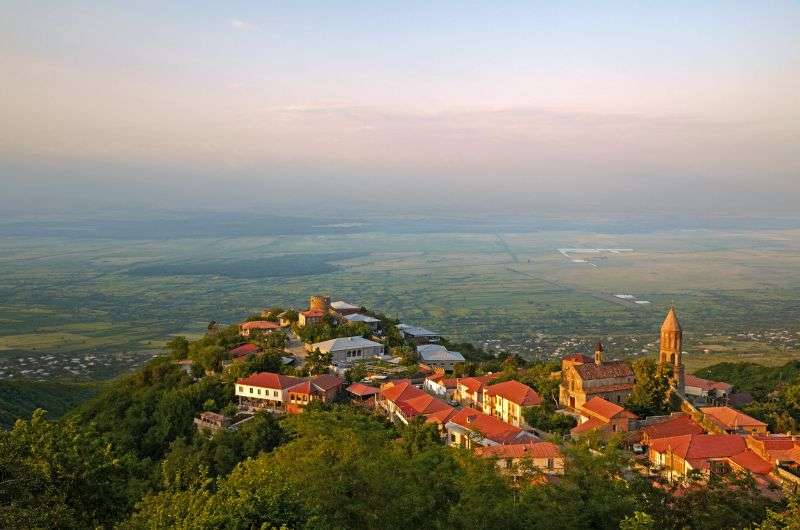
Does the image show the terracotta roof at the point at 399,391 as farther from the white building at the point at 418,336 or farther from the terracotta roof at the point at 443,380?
the white building at the point at 418,336

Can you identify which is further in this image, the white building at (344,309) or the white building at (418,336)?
the white building at (344,309)

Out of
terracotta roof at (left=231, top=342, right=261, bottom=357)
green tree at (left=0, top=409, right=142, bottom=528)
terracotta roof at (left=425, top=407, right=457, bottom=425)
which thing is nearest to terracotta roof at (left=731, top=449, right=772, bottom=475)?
terracotta roof at (left=425, top=407, right=457, bottom=425)

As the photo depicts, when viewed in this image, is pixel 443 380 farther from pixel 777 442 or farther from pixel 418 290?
pixel 418 290

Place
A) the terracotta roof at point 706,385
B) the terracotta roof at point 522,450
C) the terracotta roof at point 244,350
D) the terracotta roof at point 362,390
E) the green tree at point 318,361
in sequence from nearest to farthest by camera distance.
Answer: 1. the terracotta roof at point 522,450
2. the terracotta roof at point 362,390
3. the green tree at point 318,361
4. the terracotta roof at point 706,385
5. the terracotta roof at point 244,350

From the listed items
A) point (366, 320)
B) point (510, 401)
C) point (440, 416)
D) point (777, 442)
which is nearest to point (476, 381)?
point (510, 401)

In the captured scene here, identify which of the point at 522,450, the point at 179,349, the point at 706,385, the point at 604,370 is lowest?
the point at 706,385

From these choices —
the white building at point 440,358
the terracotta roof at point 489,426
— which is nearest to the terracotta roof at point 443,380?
the white building at point 440,358

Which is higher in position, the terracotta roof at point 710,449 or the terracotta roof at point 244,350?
the terracotta roof at point 710,449
